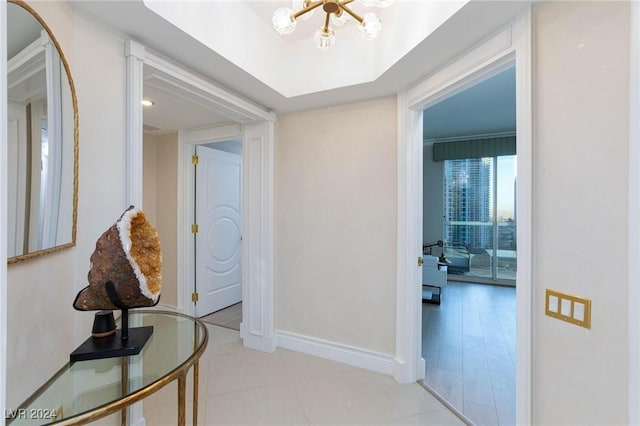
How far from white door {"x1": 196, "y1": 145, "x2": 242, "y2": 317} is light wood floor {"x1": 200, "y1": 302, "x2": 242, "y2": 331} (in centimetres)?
8

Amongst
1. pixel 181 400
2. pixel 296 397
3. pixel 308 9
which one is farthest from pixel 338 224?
pixel 181 400

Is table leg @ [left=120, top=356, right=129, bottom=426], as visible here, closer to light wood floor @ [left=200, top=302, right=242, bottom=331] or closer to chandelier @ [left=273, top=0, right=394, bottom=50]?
chandelier @ [left=273, top=0, right=394, bottom=50]

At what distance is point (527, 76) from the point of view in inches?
48.1

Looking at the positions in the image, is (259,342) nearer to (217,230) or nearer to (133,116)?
(217,230)

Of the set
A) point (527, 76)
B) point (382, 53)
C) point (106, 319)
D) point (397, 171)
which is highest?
point (382, 53)

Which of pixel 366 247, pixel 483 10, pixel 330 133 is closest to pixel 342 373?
pixel 366 247

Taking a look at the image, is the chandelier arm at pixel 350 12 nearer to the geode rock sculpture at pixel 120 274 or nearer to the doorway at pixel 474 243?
the doorway at pixel 474 243

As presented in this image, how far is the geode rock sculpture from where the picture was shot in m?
0.93

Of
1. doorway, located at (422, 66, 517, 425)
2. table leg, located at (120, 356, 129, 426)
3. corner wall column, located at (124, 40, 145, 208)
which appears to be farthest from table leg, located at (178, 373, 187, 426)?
doorway, located at (422, 66, 517, 425)

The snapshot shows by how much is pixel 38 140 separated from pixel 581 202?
192cm

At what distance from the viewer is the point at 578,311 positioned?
3.50 feet

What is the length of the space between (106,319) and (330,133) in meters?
1.99

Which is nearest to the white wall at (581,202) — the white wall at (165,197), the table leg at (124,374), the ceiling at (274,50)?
the ceiling at (274,50)

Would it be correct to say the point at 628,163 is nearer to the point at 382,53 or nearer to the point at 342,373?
the point at 382,53
